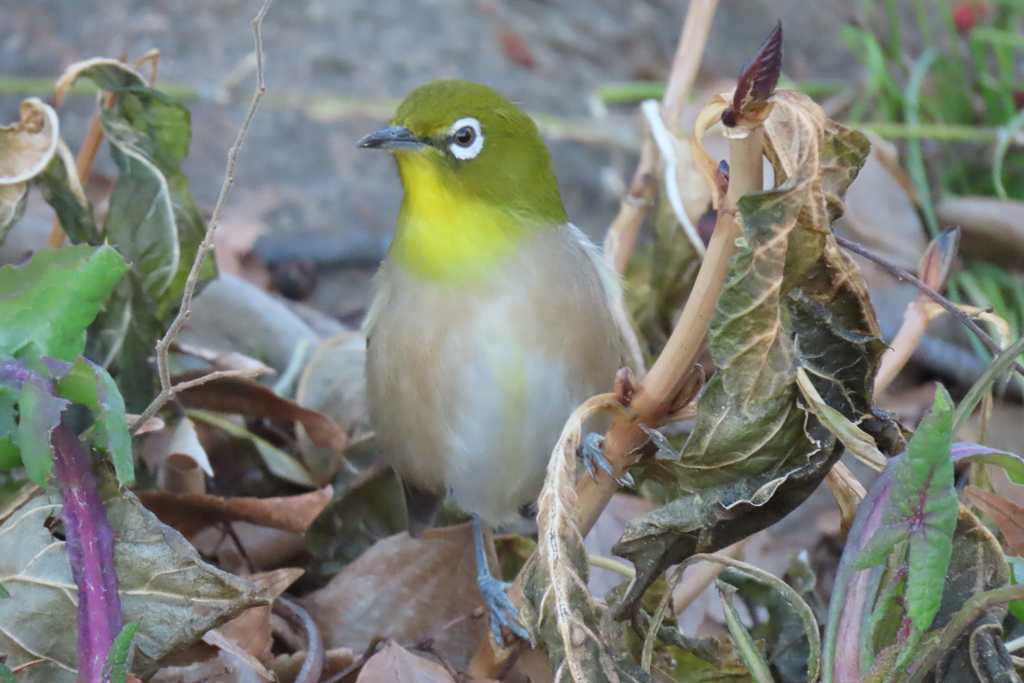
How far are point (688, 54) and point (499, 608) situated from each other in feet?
5.04

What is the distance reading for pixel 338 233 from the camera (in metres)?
4.47

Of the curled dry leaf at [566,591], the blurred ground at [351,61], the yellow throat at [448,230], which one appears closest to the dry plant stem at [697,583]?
the curled dry leaf at [566,591]

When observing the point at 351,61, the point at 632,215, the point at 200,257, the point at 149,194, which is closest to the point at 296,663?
the point at 200,257

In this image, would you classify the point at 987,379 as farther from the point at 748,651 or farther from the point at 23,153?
the point at 23,153

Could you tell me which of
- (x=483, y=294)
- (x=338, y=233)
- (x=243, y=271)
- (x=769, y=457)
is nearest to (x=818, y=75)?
(x=338, y=233)

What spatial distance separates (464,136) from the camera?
2.25 metres

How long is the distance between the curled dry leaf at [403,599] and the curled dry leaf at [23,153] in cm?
100

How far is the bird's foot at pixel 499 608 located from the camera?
176 cm

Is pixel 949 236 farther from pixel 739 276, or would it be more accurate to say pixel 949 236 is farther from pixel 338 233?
pixel 338 233

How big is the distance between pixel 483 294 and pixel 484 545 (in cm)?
61

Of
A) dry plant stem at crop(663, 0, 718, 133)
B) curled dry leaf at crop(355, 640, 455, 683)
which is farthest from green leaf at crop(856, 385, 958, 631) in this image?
dry plant stem at crop(663, 0, 718, 133)

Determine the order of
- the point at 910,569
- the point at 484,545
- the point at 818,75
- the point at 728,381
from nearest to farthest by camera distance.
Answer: the point at 910,569 → the point at 728,381 → the point at 484,545 → the point at 818,75

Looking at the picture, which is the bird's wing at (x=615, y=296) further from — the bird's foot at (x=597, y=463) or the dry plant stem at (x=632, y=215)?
the bird's foot at (x=597, y=463)

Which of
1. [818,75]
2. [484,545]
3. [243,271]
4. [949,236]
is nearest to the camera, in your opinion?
[949,236]
